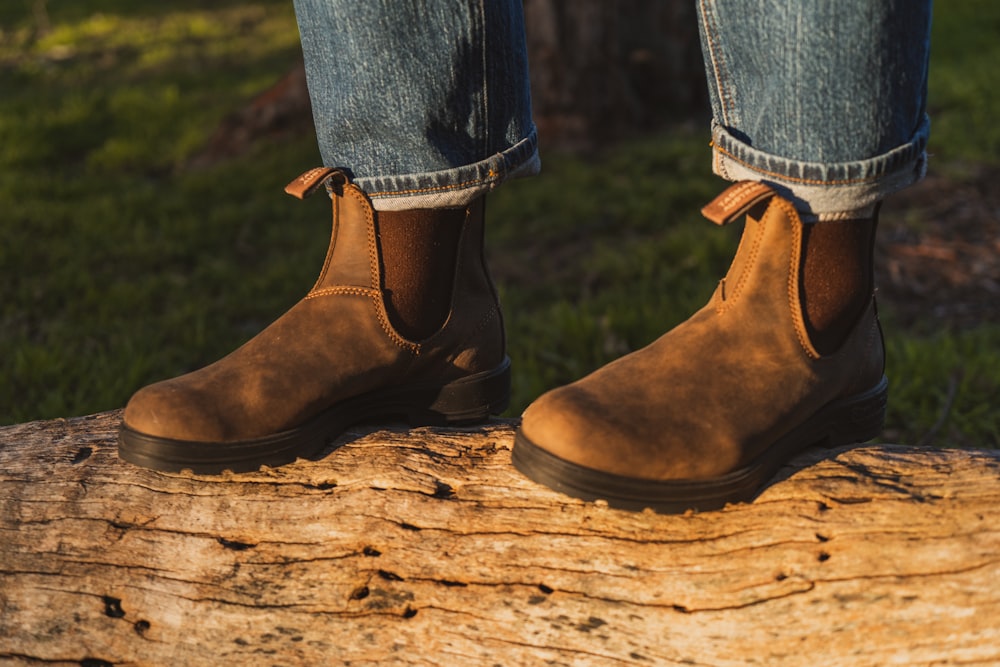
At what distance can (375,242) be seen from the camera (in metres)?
1.69

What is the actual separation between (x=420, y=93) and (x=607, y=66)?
14.0 feet

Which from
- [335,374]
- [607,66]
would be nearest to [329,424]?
[335,374]

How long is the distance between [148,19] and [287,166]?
6.54m

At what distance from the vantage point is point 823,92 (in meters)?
1.34

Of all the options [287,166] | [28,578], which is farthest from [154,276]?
[28,578]

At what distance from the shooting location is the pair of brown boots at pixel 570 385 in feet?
4.70

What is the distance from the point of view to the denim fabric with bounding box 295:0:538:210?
154 cm

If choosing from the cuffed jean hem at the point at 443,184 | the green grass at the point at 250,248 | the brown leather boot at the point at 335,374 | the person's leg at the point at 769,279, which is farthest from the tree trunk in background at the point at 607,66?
the person's leg at the point at 769,279

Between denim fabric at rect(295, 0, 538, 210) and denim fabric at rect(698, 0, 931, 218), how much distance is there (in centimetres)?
36

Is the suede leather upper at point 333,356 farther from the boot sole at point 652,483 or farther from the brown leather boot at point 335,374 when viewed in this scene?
the boot sole at point 652,483

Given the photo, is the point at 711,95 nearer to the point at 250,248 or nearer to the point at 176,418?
the point at 176,418

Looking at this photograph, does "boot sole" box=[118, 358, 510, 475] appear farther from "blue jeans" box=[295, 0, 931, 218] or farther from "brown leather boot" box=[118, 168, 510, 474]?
"blue jeans" box=[295, 0, 931, 218]

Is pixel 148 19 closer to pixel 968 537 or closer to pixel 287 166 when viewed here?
pixel 287 166

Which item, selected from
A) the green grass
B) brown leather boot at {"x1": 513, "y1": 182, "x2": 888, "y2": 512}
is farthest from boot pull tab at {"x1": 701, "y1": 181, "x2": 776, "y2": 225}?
the green grass
